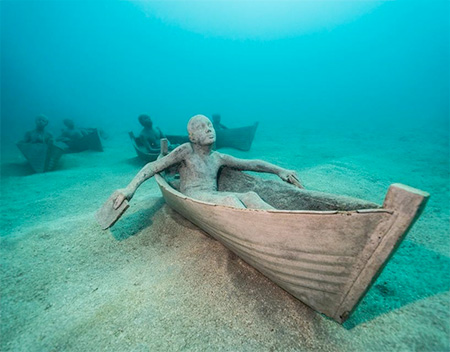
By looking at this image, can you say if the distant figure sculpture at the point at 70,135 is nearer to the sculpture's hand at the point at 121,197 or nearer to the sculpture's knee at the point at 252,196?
the sculpture's hand at the point at 121,197

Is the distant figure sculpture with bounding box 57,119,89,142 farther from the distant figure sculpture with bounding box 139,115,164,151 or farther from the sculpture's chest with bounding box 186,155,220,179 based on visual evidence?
the sculpture's chest with bounding box 186,155,220,179

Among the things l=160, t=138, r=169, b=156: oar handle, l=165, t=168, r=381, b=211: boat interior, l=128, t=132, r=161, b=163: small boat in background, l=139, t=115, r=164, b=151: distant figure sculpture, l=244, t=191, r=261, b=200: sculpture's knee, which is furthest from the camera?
l=139, t=115, r=164, b=151: distant figure sculpture

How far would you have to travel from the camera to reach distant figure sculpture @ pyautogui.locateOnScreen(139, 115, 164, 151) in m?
8.24

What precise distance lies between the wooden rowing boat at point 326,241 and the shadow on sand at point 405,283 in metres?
0.60

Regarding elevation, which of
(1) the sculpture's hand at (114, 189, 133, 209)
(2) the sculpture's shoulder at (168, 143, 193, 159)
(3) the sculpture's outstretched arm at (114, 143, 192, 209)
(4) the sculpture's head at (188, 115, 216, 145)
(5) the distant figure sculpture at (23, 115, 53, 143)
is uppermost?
(4) the sculpture's head at (188, 115, 216, 145)

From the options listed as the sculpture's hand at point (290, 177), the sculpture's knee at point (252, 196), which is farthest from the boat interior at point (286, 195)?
the sculpture's knee at point (252, 196)

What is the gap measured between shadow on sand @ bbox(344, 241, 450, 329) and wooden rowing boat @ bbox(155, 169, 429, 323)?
0.60m

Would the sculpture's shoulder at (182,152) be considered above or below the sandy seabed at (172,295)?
above

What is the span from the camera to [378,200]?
4.58 metres

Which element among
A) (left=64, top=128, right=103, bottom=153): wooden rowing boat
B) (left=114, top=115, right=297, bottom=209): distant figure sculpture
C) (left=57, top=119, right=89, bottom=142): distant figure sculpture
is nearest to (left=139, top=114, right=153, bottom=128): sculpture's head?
(left=64, top=128, right=103, bottom=153): wooden rowing boat

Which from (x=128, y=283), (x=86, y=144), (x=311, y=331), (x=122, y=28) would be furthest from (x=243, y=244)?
(x=122, y=28)

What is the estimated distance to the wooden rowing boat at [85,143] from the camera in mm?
10680

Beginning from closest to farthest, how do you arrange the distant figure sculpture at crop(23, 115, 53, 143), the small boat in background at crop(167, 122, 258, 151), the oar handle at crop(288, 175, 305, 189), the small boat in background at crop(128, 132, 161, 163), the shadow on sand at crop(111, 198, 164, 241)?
the oar handle at crop(288, 175, 305, 189)
the shadow on sand at crop(111, 198, 164, 241)
the small boat in background at crop(128, 132, 161, 163)
the distant figure sculpture at crop(23, 115, 53, 143)
the small boat in background at crop(167, 122, 258, 151)

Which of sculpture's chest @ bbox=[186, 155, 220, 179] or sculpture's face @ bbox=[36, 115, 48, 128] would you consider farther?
sculpture's face @ bbox=[36, 115, 48, 128]
